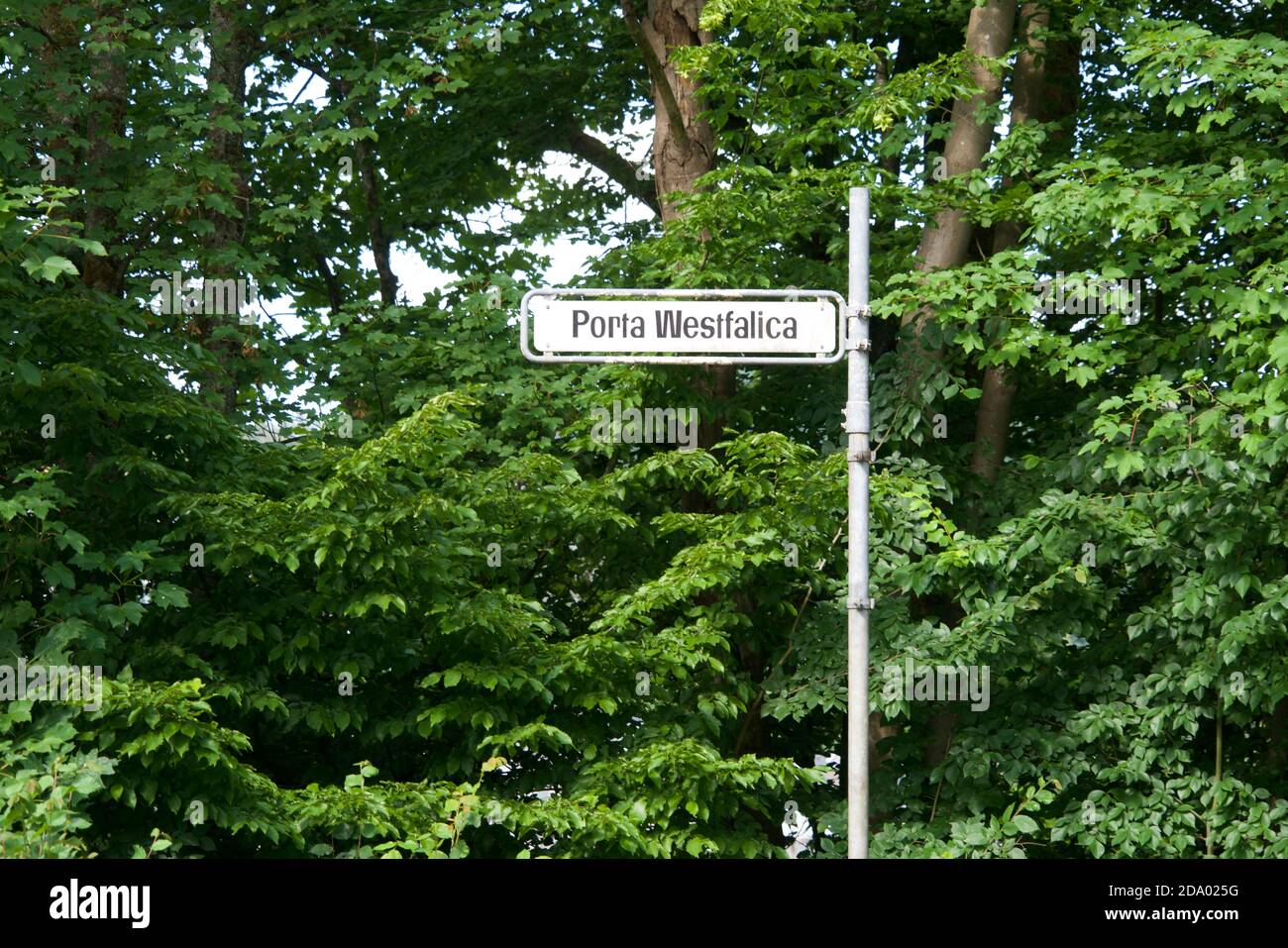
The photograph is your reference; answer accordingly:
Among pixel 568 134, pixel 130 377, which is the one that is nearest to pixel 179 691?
pixel 130 377

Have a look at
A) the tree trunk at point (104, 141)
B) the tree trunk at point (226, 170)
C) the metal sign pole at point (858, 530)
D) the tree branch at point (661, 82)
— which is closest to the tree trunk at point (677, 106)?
the tree branch at point (661, 82)

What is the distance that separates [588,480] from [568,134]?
15.7 ft

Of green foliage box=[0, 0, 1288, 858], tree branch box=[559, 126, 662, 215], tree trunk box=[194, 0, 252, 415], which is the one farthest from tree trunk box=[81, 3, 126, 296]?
tree branch box=[559, 126, 662, 215]

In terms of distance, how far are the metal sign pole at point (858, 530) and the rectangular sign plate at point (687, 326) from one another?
7cm

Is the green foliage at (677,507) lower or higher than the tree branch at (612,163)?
lower

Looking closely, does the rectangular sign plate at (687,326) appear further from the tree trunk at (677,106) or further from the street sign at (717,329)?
the tree trunk at (677,106)

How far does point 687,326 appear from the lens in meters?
5.11

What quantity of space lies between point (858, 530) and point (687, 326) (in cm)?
88

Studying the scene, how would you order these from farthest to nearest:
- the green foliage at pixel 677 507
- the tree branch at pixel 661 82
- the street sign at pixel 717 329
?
1. the tree branch at pixel 661 82
2. the green foliage at pixel 677 507
3. the street sign at pixel 717 329

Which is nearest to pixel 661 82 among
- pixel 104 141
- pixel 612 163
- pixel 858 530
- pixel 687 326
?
pixel 612 163

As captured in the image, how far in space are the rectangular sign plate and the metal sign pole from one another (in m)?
0.07

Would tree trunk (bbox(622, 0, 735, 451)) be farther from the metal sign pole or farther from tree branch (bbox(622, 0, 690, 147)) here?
the metal sign pole

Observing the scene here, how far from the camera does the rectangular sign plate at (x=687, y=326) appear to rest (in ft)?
16.7

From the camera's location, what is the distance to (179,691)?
7.29 m
